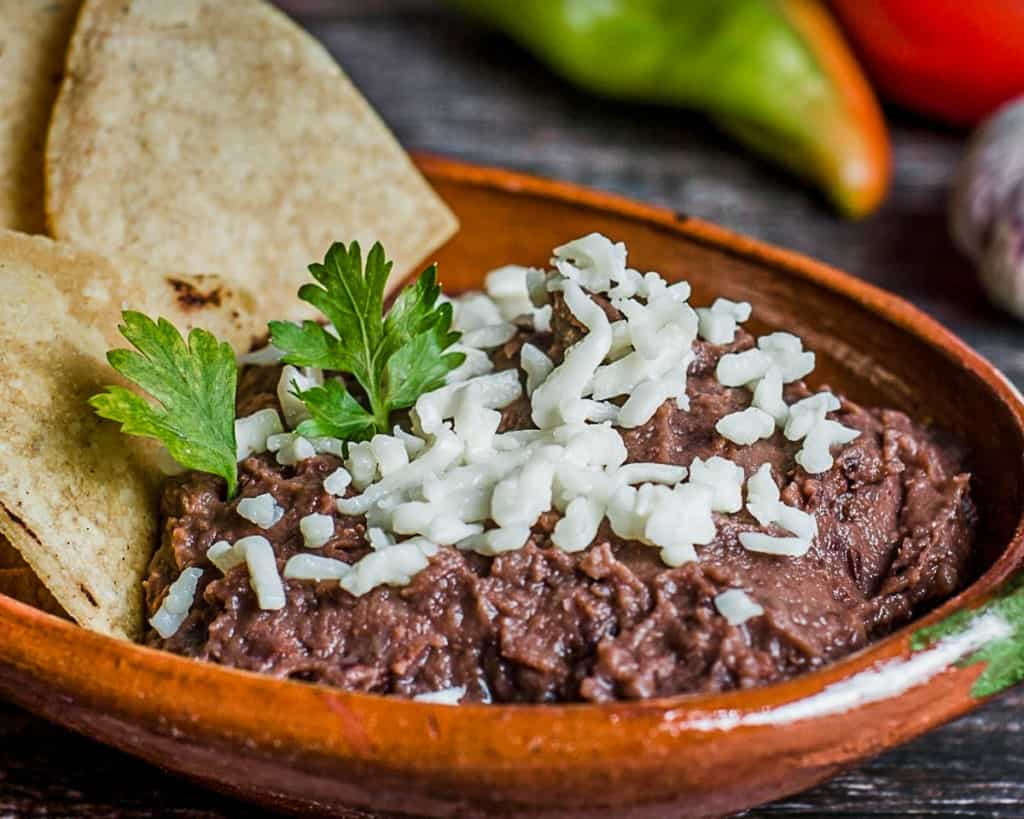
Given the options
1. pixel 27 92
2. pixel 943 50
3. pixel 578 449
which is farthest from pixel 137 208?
pixel 943 50

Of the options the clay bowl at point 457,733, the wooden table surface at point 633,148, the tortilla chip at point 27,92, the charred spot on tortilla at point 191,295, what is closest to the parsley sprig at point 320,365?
the charred spot on tortilla at point 191,295

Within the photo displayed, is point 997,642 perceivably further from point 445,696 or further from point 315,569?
point 315,569

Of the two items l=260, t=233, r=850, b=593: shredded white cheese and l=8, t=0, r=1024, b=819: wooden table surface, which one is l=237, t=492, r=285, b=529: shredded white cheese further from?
l=8, t=0, r=1024, b=819: wooden table surface

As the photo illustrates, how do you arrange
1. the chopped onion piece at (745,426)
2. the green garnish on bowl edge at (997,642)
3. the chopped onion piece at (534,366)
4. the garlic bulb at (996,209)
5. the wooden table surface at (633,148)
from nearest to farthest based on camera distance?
the green garnish on bowl edge at (997,642), the chopped onion piece at (745,426), the chopped onion piece at (534,366), the garlic bulb at (996,209), the wooden table surface at (633,148)

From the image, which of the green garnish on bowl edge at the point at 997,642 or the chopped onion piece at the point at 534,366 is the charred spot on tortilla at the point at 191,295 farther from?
the green garnish on bowl edge at the point at 997,642

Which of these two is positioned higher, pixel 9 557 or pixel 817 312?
pixel 817 312

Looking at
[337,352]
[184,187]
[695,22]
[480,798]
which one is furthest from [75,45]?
[695,22]
